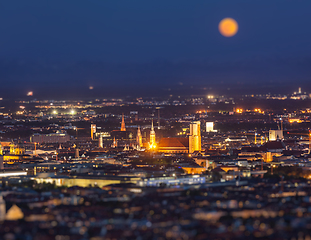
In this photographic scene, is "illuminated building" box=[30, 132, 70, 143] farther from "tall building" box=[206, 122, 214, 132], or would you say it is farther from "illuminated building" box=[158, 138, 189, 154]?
"illuminated building" box=[158, 138, 189, 154]

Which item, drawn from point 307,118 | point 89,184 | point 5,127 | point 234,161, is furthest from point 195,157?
point 307,118

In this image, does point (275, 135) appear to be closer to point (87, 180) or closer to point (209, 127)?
point (209, 127)

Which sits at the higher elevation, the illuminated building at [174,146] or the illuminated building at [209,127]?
the illuminated building at [209,127]

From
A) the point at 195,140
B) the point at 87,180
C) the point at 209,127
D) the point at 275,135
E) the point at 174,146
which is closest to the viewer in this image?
the point at 87,180

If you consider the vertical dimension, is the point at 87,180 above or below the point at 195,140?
below

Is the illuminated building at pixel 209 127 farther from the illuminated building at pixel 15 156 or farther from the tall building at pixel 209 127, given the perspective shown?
the illuminated building at pixel 15 156

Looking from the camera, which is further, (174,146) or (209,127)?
(209,127)

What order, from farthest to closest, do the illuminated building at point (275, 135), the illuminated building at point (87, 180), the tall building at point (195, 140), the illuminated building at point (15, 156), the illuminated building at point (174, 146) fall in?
the illuminated building at point (275, 135) < the illuminated building at point (174, 146) < the tall building at point (195, 140) < the illuminated building at point (15, 156) < the illuminated building at point (87, 180)

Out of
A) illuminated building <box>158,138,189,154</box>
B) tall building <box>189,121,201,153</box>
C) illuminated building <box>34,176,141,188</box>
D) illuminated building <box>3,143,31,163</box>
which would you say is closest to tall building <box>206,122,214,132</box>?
illuminated building <box>158,138,189,154</box>

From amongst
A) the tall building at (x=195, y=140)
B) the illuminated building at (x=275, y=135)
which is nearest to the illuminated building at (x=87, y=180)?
the tall building at (x=195, y=140)

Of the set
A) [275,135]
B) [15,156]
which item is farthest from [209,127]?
[15,156]

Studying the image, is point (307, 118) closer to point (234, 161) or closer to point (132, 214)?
point (234, 161)

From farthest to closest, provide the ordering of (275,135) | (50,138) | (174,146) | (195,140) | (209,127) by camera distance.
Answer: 1. (209,127)
2. (50,138)
3. (275,135)
4. (174,146)
5. (195,140)
